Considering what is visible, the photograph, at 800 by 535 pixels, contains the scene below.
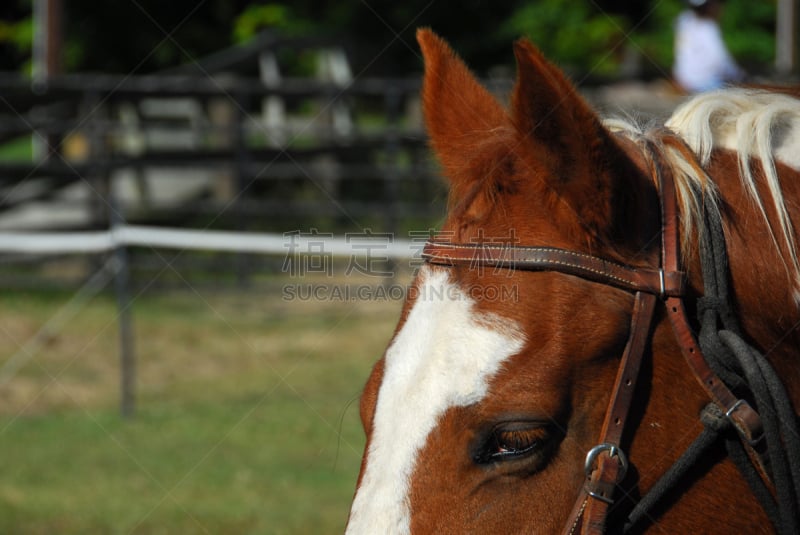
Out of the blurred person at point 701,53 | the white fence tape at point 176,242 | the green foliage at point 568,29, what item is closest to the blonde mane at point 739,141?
the white fence tape at point 176,242

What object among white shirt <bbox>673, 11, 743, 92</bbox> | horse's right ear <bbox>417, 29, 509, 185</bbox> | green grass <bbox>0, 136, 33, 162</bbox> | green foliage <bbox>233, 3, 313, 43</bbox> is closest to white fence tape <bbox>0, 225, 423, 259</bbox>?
white shirt <bbox>673, 11, 743, 92</bbox>

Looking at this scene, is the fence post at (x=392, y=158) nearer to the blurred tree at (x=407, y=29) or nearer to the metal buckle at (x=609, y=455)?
the blurred tree at (x=407, y=29)

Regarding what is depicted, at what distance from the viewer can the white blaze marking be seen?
1.64 m

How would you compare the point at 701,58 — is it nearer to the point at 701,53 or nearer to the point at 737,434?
the point at 701,53

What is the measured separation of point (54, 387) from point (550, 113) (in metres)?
6.98

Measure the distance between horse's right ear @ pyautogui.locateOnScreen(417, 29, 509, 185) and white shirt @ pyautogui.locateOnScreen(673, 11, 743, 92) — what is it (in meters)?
6.16

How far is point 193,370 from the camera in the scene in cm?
839

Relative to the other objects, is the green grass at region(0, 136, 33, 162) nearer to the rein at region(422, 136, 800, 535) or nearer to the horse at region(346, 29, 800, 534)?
the horse at region(346, 29, 800, 534)

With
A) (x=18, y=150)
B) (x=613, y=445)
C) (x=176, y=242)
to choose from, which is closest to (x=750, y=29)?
(x=176, y=242)

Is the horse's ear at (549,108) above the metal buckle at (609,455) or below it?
above

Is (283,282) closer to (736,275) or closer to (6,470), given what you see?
(6,470)

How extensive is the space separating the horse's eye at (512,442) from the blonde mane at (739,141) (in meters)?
0.47

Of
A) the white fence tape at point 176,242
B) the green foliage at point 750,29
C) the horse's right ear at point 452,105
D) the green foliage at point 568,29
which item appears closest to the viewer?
the horse's right ear at point 452,105

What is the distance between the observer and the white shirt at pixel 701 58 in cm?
780
